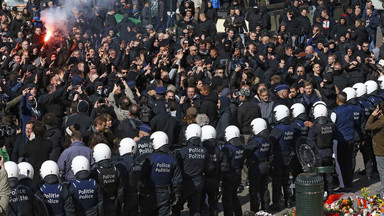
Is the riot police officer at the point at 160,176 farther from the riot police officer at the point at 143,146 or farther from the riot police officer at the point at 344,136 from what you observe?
the riot police officer at the point at 344,136

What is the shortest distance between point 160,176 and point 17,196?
101 inches

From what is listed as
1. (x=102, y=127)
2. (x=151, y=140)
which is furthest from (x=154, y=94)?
(x=151, y=140)

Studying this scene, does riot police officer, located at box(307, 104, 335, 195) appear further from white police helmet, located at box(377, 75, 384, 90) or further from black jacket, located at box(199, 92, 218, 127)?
white police helmet, located at box(377, 75, 384, 90)

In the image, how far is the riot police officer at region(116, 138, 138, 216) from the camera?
13.7m

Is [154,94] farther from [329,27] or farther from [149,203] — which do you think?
[329,27]

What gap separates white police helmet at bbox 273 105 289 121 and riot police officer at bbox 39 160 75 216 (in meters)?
5.09

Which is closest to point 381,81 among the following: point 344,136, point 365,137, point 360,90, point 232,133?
point 360,90

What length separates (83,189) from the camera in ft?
41.6

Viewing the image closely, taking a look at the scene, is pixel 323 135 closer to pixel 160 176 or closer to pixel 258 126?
pixel 258 126

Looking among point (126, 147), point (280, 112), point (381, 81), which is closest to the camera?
point (126, 147)

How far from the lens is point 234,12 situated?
89.0 feet

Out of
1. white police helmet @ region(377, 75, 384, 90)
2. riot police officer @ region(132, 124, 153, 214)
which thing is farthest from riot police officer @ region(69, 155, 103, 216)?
white police helmet @ region(377, 75, 384, 90)

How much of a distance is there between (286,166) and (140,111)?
117 inches

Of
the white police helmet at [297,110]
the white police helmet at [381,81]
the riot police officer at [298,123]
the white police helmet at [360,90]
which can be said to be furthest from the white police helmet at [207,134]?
the white police helmet at [381,81]
